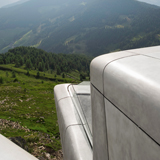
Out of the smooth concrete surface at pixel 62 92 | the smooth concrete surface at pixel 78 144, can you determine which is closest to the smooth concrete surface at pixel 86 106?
the smooth concrete surface at pixel 78 144

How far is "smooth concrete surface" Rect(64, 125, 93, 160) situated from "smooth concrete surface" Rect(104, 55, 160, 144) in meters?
2.60

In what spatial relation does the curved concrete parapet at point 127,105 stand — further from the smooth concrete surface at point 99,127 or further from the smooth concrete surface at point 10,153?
the smooth concrete surface at point 10,153

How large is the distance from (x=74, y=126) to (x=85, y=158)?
4.12 ft

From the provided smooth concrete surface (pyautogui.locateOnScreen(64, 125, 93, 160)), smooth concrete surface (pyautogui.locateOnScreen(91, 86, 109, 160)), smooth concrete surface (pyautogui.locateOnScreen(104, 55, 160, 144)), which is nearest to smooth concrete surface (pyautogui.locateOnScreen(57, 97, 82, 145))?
smooth concrete surface (pyautogui.locateOnScreen(64, 125, 93, 160))

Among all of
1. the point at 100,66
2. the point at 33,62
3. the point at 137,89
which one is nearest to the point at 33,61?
the point at 33,62

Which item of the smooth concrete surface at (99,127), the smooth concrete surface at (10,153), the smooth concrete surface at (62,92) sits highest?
the smooth concrete surface at (10,153)

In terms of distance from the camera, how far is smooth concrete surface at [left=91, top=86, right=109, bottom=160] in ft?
9.95

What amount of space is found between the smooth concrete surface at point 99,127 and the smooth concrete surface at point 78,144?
1150mm

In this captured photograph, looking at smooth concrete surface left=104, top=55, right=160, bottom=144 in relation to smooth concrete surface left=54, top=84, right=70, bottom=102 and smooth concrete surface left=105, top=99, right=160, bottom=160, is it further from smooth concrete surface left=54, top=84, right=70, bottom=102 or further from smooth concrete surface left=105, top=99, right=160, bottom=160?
smooth concrete surface left=54, top=84, right=70, bottom=102

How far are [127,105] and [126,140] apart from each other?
48 cm

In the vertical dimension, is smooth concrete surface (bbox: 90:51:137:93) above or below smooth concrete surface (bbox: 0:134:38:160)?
above

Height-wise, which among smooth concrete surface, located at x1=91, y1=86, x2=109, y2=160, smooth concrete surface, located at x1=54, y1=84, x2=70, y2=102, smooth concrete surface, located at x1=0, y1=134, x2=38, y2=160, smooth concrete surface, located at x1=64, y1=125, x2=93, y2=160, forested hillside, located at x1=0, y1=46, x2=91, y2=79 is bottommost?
forested hillside, located at x1=0, y1=46, x2=91, y2=79

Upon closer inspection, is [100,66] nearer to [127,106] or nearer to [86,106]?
[127,106]

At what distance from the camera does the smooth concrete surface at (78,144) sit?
4.70m
